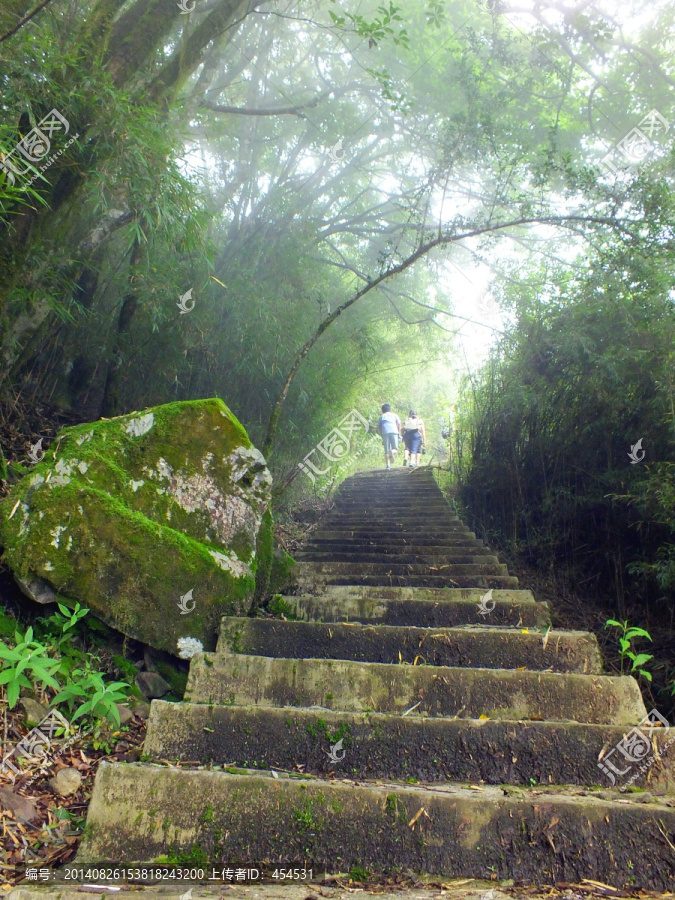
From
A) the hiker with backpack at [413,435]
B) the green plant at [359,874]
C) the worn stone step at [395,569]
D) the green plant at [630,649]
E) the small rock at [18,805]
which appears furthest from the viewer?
the hiker with backpack at [413,435]

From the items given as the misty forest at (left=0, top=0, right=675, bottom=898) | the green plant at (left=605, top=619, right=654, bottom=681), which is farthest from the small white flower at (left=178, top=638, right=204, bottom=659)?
the green plant at (left=605, top=619, right=654, bottom=681)

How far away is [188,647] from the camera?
2436mm

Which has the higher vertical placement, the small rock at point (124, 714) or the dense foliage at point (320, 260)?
the dense foliage at point (320, 260)

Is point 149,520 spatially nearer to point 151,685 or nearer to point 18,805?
point 151,685

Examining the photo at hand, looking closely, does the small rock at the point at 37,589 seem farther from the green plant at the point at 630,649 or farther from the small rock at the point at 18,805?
the green plant at the point at 630,649

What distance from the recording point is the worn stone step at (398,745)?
1.84 meters

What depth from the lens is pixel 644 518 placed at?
3.49m

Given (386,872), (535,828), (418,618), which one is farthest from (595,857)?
(418,618)

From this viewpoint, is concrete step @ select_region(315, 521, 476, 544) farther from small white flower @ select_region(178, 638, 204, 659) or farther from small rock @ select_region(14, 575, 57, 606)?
small rock @ select_region(14, 575, 57, 606)

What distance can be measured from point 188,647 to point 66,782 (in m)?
0.72

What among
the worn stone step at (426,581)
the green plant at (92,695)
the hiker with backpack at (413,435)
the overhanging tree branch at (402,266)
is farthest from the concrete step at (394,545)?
the hiker with backpack at (413,435)

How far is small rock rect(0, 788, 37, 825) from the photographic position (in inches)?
63.8

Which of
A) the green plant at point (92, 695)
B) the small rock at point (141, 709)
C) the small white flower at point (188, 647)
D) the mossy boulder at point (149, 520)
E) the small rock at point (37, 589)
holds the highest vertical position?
the mossy boulder at point (149, 520)

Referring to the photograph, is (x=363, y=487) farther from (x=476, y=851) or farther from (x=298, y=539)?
(x=476, y=851)
